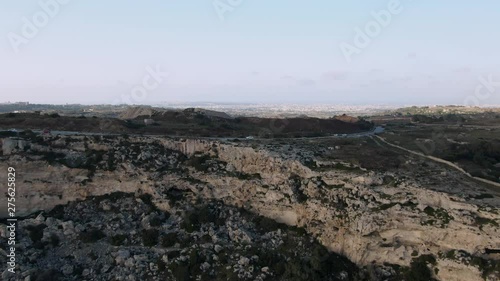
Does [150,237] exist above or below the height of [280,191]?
below

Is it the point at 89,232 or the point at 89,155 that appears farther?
the point at 89,155

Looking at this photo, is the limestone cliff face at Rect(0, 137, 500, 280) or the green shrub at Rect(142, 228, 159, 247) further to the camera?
the green shrub at Rect(142, 228, 159, 247)

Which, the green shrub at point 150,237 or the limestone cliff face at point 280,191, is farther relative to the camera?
the green shrub at point 150,237

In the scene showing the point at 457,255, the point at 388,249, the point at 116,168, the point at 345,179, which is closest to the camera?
the point at 457,255

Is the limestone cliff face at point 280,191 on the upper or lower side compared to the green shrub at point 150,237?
upper

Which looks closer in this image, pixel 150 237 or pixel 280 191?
pixel 150 237

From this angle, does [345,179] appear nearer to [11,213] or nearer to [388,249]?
[388,249]

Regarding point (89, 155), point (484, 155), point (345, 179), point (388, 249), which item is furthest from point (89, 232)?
point (484, 155)

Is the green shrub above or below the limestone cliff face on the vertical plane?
below
